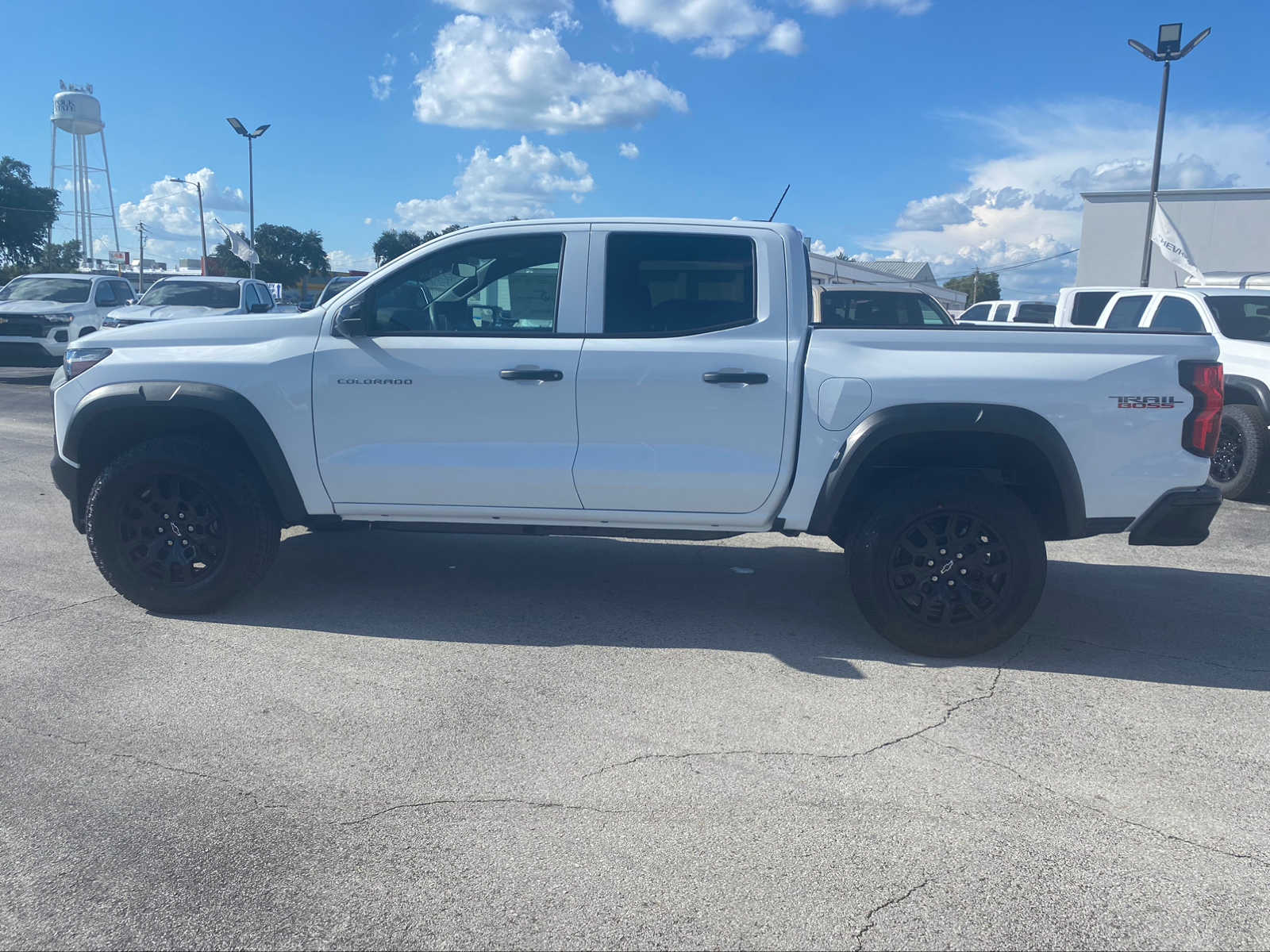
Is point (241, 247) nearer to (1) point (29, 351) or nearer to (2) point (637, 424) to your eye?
(1) point (29, 351)

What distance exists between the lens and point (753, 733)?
3.81 meters

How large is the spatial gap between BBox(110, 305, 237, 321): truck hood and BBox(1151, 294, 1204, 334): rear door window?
38.6 ft

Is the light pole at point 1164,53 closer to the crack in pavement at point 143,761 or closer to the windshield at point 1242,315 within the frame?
the windshield at point 1242,315

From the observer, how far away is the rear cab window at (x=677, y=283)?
4730mm

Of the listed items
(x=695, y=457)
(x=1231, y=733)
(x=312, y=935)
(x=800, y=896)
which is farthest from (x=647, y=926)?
(x=1231, y=733)

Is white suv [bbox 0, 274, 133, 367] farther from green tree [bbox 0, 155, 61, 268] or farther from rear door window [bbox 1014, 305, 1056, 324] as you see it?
green tree [bbox 0, 155, 61, 268]

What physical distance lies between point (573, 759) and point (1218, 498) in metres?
3.27

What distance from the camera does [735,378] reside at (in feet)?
14.9

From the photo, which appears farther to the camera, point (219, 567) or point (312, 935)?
point (219, 567)

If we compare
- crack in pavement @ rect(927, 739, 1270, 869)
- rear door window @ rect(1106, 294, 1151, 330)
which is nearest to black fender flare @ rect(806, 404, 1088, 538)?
crack in pavement @ rect(927, 739, 1270, 869)

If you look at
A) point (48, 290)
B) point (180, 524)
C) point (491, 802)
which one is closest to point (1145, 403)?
point (491, 802)

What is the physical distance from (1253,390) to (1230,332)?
40.1 inches

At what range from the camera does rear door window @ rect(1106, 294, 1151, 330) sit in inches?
403

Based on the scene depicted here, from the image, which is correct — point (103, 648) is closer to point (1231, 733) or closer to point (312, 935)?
point (312, 935)
